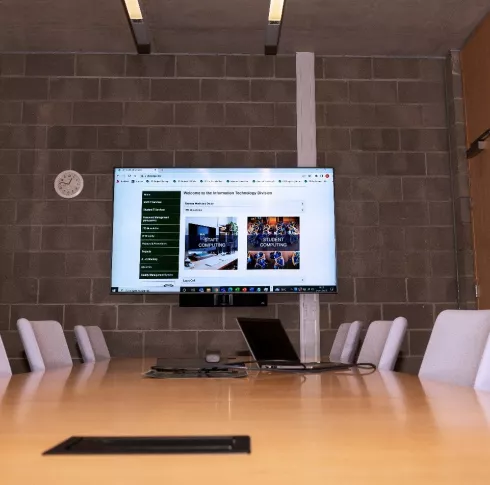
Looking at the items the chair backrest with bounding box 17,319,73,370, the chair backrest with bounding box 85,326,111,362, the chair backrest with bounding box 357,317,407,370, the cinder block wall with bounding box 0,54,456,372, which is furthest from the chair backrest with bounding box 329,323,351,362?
the chair backrest with bounding box 17,319,73,370

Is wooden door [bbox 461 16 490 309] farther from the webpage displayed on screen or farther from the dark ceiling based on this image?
the webpage displayed on screen

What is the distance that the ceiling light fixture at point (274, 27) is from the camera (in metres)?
4.09

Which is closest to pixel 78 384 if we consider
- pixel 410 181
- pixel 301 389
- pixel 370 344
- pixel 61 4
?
pixel 301 389

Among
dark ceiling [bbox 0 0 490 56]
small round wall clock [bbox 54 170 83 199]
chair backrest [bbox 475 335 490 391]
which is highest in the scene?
dark ceiling [bbox 0 0 490 56]

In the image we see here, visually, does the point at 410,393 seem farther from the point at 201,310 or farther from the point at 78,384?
the point at 201,310

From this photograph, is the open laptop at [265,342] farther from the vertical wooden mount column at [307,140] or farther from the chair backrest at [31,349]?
the vertical wooden mount column at [307,140]

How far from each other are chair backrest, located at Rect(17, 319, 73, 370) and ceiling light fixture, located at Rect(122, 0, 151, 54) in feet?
7.71

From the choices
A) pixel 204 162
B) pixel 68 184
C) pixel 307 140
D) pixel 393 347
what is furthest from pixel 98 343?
pixel 393 347

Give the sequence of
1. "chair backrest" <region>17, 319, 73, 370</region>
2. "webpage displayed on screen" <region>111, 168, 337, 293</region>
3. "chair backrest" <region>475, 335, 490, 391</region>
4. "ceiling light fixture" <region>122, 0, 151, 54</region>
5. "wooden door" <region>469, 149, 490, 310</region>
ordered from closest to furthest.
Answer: "chair backrest" <region>475, 335, 490, 391</region> → "chair backrest" <region>17, 319, 73, 370</region> → "ceiling light fixture" <region>122, 0, 151, 54</region> → "wooden door" <region>469, 149, 490, 310</region> → "webpage displayed on screen" <region>111, 168, 337, 293</region>

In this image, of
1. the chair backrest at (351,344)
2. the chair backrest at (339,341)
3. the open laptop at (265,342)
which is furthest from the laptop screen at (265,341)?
the chair backrest at (339,341)

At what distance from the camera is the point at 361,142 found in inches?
202

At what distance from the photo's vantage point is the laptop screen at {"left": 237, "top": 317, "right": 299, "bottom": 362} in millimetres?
2436

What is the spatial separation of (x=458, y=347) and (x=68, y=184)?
12.7 feet

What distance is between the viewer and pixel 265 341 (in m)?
2.49
